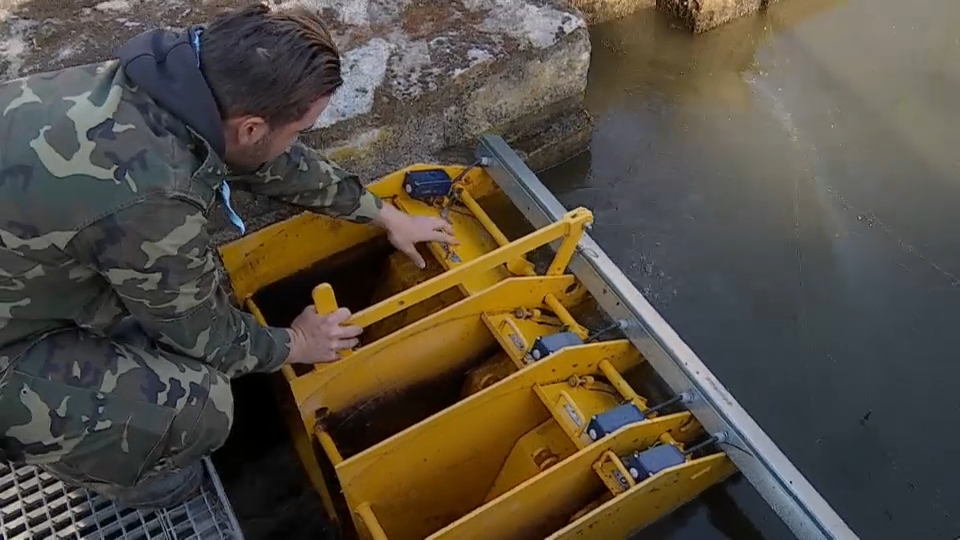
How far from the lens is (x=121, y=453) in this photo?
2.10 meters

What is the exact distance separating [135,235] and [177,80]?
0.32m

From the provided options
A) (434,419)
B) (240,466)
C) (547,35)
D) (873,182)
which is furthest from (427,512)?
(873,182)

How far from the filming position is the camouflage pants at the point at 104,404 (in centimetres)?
198

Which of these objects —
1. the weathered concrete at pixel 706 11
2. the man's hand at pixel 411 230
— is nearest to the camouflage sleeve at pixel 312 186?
the man's hand at pixel 411 230

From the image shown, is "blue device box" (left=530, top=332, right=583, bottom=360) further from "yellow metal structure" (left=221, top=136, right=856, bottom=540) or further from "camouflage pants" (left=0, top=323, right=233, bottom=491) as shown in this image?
"camouflage pants" (left=0, top=323, right=233, bottom=491)

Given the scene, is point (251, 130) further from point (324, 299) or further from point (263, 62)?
point (324, 299)

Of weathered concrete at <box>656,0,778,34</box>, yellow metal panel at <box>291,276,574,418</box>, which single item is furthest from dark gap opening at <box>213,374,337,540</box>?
weathered concrete at <box>656,0,778,34</box>

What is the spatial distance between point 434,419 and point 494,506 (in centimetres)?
30

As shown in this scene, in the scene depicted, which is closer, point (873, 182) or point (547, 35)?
point (547, 35)

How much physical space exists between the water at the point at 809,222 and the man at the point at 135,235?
1.67m

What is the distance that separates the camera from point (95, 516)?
251 cm

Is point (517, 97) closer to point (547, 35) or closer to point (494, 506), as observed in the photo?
point (547, 35)

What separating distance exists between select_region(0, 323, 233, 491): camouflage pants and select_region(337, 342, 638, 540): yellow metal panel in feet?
1.55

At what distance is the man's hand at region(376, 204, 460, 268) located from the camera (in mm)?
2793
